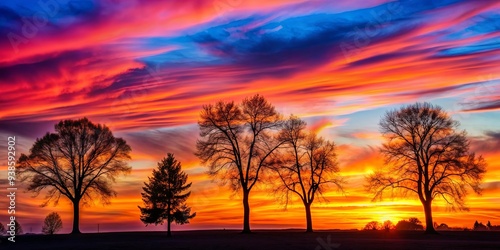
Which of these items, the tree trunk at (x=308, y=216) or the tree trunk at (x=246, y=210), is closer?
the tree trunk at (x=246, y=210)

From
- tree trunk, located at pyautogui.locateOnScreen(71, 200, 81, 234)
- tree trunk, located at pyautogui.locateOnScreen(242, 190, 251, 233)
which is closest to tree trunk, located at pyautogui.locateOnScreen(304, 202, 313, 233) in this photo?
tree trunk, located at pyautogui.locateOnScreen(242, 190, 251, 233)

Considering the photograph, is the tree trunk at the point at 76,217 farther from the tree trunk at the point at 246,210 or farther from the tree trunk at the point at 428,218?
the tree trunk at the point at 428,218

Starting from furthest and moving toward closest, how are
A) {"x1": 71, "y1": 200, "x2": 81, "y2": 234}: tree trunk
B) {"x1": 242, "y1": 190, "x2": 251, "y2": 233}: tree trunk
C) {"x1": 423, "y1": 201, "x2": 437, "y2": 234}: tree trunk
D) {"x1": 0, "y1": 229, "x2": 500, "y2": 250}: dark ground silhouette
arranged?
1. {"x1": 71, "y1": 200, "x2": 81, "y2": 234}: tree trunk
2. {"x1": 242, "y1": 190, "x2": 251, "y2": 233}: tree trunk
3. {"x1": 423, "y1": 201, "x2": 437, "y2": 234}: tree trunk
4. {"x1": 0, "y1": 229, "x2": 500, "y2": 250}: dark ground silhouette

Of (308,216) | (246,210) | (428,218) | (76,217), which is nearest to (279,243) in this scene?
(246,210)

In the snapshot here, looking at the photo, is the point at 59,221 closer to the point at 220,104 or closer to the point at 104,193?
the point at 104,193

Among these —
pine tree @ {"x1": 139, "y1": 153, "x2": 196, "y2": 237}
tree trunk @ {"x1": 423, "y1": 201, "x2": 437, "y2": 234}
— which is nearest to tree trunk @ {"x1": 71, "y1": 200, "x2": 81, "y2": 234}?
pine tree @ {"x1": 139, "y1": 153, "x2": 196, "y2": 237}

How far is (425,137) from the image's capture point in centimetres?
5441

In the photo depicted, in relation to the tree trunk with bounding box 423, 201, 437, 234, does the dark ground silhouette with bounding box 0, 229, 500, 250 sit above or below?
below

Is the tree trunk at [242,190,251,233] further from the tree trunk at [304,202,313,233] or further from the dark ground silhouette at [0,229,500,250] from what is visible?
the dark ground silhouette at [0,229,500,250]

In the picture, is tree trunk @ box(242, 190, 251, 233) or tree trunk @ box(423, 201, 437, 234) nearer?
tree trunk @ box(423, 201, 437, 234)

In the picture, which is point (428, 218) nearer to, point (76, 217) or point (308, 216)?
point (308, 216)

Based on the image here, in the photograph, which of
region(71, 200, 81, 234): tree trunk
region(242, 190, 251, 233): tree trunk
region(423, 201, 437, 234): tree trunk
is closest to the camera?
region(423, 201, 437, 234): tree trunk

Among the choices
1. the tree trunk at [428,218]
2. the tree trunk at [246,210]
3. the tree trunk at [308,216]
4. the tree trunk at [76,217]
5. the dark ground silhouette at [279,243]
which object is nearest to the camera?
the dark ground silhouette at [279,243]

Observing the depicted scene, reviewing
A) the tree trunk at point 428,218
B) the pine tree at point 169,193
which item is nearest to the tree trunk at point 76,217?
the pine tree at point 169,193
